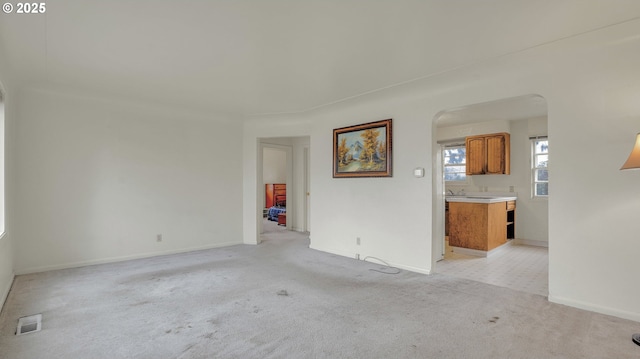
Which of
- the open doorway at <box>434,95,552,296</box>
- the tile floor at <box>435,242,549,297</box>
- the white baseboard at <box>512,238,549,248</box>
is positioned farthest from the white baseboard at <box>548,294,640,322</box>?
the white baseboard at <box>512,238,549,248</box>

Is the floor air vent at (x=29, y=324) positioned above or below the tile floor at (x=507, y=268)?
above

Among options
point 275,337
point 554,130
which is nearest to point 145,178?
point 275,337

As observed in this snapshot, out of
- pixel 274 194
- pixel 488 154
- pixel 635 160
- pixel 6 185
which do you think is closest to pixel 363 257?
pixel 635 160

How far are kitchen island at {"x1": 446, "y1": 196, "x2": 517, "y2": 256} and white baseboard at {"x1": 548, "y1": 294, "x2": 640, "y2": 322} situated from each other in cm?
206

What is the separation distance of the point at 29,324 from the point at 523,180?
717cm

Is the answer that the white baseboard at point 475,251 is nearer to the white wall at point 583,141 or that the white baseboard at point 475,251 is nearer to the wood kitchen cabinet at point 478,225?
the wood kitchen cabinet at point 478,225

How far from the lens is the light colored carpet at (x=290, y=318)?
2049 millimetres

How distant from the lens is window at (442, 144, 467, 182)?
683 centimetres

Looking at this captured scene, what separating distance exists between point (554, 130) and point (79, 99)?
18.3 feet

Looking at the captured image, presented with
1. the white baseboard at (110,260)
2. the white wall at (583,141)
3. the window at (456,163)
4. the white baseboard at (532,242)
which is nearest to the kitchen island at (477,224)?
the white baseboard at (532,242)

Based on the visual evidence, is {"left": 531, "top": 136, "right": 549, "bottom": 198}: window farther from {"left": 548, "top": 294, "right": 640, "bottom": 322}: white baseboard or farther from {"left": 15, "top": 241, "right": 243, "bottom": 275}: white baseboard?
{"left": 15, "top": 241, "right": 243, "bottom": 275}: white baseboard

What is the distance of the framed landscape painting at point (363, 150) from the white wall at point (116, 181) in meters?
2.03

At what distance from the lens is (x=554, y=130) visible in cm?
286

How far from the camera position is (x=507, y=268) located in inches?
163
